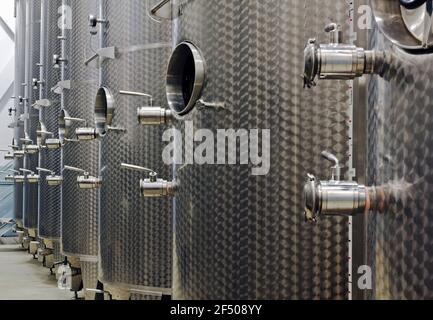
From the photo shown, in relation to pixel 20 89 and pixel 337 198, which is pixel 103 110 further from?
pixel 20 89

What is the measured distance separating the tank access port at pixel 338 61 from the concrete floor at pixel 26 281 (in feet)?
19.9

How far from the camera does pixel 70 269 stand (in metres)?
6.94

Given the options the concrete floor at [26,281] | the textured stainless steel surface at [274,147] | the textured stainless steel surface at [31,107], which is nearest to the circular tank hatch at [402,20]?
the textured stainless steel surface at [274,147]

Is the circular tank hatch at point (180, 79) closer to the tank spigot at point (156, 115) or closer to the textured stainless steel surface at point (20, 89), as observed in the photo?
the tank spigot at point (156, 115)

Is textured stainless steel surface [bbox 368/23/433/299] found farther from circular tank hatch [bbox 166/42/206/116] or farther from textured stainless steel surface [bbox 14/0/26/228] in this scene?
textured stainless steel surface [bbox 14/0/26/228]

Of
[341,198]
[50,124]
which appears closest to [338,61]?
[341,198]

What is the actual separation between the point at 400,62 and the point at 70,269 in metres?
6.04

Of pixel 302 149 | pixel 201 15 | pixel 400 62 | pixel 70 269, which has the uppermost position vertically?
pixel 201 15

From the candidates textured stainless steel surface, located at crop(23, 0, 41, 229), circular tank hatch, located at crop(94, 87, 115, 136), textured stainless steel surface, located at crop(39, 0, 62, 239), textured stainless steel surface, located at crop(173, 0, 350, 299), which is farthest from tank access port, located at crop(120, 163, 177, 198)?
textured stainless steel surface, located at crop(23, 0, 41, 229)

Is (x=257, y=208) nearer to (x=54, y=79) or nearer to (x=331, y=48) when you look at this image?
(x=331, y=48)

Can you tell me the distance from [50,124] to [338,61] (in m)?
6.78
